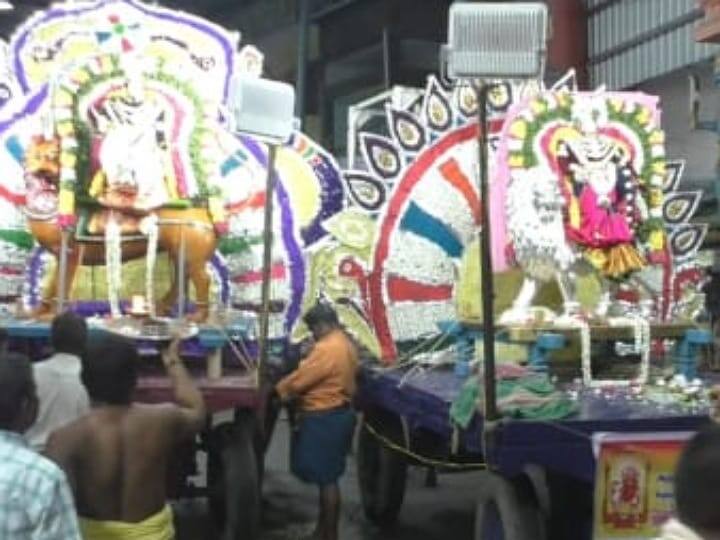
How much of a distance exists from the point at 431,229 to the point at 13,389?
16.7ft

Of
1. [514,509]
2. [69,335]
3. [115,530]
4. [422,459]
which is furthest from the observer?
[422,459]

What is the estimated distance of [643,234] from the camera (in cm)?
766

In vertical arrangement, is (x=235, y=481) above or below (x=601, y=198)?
below

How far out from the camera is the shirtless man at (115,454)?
385 cm

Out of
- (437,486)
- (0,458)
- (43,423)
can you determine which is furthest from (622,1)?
(0,458)

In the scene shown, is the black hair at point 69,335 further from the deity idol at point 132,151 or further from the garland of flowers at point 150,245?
the deity idol at point 132,151

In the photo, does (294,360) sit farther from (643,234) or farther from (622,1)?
(622,1)

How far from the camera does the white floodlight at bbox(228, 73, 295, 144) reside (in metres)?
6.57

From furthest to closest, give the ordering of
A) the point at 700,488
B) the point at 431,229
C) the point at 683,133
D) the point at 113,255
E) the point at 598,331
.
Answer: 1. the point at 683,133
2. the point at 431,229
3. the point at 113,255
4. the point at 598,331
5. the point at 700,488

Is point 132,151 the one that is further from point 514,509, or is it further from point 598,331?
point 514,509

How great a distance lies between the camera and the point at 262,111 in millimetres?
6598

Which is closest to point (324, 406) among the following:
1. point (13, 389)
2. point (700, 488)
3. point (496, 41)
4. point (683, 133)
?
point (496, 41)

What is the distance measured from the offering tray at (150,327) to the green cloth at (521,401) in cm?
176

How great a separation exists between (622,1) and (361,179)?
8.75 m
